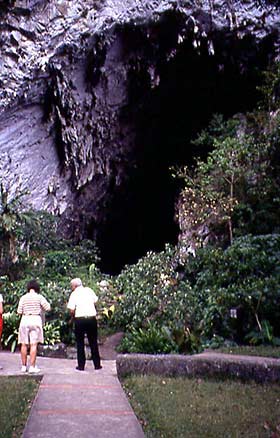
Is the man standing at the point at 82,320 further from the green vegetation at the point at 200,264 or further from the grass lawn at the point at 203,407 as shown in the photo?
the green vegetation at the point at 200,264

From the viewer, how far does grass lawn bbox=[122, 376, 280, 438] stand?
5.34 m

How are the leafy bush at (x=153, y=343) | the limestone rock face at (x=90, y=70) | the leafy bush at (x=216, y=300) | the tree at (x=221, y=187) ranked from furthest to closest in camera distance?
the limestone rock face at (x=90, y=70), the tree at (x=221, y=187), the leafy bush at (x=216, y=300), the leafy bush at (x=153, y=343)

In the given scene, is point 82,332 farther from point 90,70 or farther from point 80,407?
point 90,70

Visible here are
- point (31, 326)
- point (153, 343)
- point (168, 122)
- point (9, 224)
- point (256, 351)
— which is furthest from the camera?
point (168, 122)

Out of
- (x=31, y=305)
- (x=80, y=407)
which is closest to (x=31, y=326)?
(x=31, y=305)

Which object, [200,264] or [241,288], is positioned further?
[200,264]

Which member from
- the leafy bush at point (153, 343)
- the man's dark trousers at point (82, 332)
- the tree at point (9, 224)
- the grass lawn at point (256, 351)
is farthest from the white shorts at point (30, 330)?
the tree at point (9, 224)

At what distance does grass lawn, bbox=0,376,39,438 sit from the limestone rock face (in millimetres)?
10880

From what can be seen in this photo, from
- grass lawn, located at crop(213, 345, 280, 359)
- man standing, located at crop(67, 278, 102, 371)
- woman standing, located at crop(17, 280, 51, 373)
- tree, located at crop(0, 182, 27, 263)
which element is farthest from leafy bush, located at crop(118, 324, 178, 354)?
tree, located at crop(0, 182, 27, 263)

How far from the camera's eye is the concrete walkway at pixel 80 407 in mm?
5414

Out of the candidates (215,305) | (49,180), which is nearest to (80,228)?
(49,180)

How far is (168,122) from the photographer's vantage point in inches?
859

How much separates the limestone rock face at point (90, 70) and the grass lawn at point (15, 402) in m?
10.9

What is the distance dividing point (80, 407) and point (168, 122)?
16.6 m
